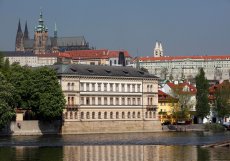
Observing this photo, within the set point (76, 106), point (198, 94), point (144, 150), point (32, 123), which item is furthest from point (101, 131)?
point (144, 150)

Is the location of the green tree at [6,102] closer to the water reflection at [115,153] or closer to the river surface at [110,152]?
the river surface at [110,152]

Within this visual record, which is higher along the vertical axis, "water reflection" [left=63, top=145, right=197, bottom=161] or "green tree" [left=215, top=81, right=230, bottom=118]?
"green tree" [left=215, top=81, right=230, bottom=118]

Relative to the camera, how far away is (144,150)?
235 feet

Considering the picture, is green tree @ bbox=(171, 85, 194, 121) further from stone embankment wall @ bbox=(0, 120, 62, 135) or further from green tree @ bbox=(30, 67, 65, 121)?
green tree @ bbox=(30, 67, 65, 121)

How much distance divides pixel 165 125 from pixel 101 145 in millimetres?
54978

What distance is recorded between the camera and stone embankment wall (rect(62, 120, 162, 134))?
116375mm

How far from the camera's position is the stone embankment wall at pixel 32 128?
105188 mm

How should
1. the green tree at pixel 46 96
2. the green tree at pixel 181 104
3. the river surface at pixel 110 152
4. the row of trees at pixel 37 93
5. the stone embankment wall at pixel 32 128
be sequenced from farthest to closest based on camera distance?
the green tree at pixel 181 104 < the green tree at pixel 46 96 < the row of trees at pixel 37 93 < the stone embankment wall at pixel 32 128 < the river surface at pixel 110 152

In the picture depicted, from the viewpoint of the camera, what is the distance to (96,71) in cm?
12462

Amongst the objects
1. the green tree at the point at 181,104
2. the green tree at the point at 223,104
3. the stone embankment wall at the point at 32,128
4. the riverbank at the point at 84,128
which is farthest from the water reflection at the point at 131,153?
the green tree at the point at 223,104

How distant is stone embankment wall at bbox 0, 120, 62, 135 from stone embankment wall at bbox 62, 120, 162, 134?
6.26ft

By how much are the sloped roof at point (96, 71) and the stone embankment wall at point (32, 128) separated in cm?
884

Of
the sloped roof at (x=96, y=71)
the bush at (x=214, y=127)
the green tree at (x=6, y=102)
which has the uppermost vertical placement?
the sloped roof at (x=96, y=71)

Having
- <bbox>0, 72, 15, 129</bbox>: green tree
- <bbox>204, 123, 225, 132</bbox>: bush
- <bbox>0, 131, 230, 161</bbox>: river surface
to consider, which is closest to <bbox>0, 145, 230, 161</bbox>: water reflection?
<bbox>0, 131, 230, 161</bbox>: river surface
